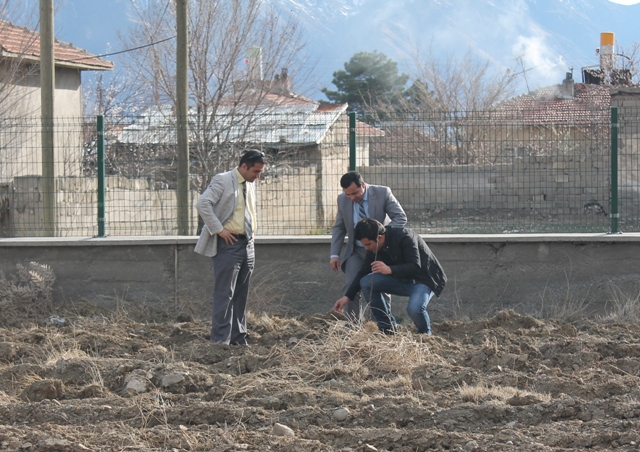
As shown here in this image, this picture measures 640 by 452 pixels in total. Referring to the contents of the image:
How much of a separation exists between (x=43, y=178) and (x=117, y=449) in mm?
6669

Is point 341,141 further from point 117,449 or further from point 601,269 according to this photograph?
point 117,449

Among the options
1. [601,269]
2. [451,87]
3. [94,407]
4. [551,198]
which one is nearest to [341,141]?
[551,198]

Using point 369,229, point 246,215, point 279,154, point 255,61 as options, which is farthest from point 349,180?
point 255,61

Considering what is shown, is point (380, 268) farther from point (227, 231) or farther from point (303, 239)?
point (303, 239)

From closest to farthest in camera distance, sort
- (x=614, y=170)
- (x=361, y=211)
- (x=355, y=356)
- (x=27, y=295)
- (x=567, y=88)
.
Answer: (x=355, y=356)
(x=361, y=211)
(x=27, y=295)
(x=614, y=170)
(x=567, y=88)

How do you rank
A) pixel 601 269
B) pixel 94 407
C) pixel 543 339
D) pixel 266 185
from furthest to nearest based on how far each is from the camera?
pixel 266 185
pixel 601 269
pixel 543 339
pixel 94 407

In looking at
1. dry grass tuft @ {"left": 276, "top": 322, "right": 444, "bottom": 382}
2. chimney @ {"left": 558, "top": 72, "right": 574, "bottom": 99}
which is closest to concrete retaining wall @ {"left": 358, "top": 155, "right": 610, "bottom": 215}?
dry grass tuft @ {"left": 276, "top": 322, "right": 444, "bottom": 382}

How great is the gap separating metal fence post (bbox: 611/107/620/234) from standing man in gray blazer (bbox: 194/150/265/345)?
14.0 ft

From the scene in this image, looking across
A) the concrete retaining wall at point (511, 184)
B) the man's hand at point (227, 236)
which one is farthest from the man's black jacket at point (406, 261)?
the concrete retaining wall at point (511, 184)

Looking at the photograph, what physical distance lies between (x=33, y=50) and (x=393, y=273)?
1233 cm

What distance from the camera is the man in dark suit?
7288 mm

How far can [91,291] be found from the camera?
32.4 feet

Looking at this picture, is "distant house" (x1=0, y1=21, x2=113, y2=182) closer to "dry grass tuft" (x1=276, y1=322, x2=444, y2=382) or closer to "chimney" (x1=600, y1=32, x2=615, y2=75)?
"dry grass tuft" (x1=276, y1=322, x2=444, y2=382)

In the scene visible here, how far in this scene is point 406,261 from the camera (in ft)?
24.4
